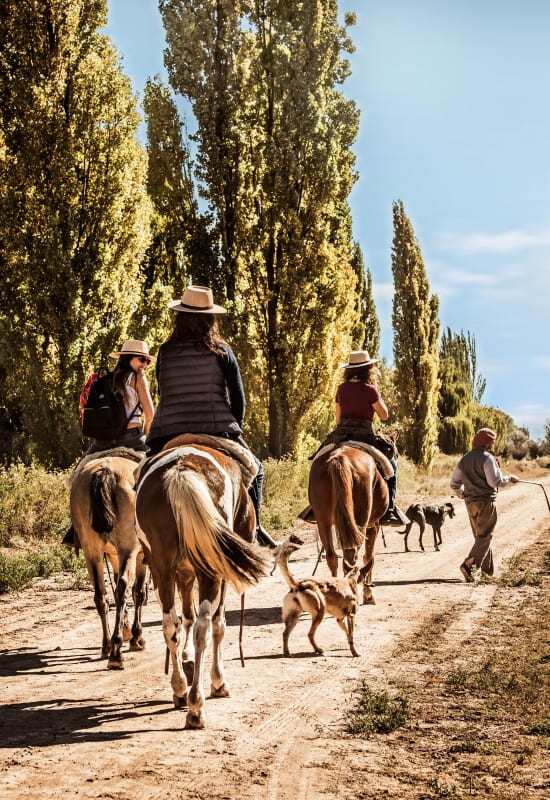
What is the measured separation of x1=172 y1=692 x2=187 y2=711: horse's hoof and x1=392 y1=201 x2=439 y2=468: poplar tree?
111 ft

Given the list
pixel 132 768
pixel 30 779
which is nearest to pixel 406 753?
pixel 132 768

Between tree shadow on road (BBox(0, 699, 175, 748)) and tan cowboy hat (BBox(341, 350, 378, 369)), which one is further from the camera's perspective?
tan cowboy hat (BBox(341, 350, 378, 369))

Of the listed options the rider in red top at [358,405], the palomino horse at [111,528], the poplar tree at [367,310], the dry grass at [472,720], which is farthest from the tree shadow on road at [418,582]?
the poplar tree at [367,310]

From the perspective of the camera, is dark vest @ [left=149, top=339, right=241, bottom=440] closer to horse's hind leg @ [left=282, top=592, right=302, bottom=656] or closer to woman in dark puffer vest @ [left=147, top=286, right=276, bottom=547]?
woman in dark puffer vest @ [left=147, top=286, right=276, bottom=547]

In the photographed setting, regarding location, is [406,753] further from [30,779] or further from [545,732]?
[30,779]

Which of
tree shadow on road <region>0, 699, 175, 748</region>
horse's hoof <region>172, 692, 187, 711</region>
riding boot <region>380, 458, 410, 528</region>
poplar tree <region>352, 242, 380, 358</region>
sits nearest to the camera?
tree shadow on road <region>0, 699, 175, 748</region>

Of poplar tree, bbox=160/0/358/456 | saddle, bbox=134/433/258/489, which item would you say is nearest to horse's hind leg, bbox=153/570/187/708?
saddle, bbox=134/433/258/489

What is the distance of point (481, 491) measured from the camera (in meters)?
12.8

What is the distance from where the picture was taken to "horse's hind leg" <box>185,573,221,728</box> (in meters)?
5.71

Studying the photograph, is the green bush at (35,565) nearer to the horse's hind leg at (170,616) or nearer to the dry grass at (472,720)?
the dry grass at (472,720)

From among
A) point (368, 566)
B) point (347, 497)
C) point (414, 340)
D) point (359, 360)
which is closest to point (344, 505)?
point (347, 497)

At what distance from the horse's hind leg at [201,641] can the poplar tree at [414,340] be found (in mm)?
34149

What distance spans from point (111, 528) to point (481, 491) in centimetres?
676

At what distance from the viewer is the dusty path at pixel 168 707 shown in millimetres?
4828
